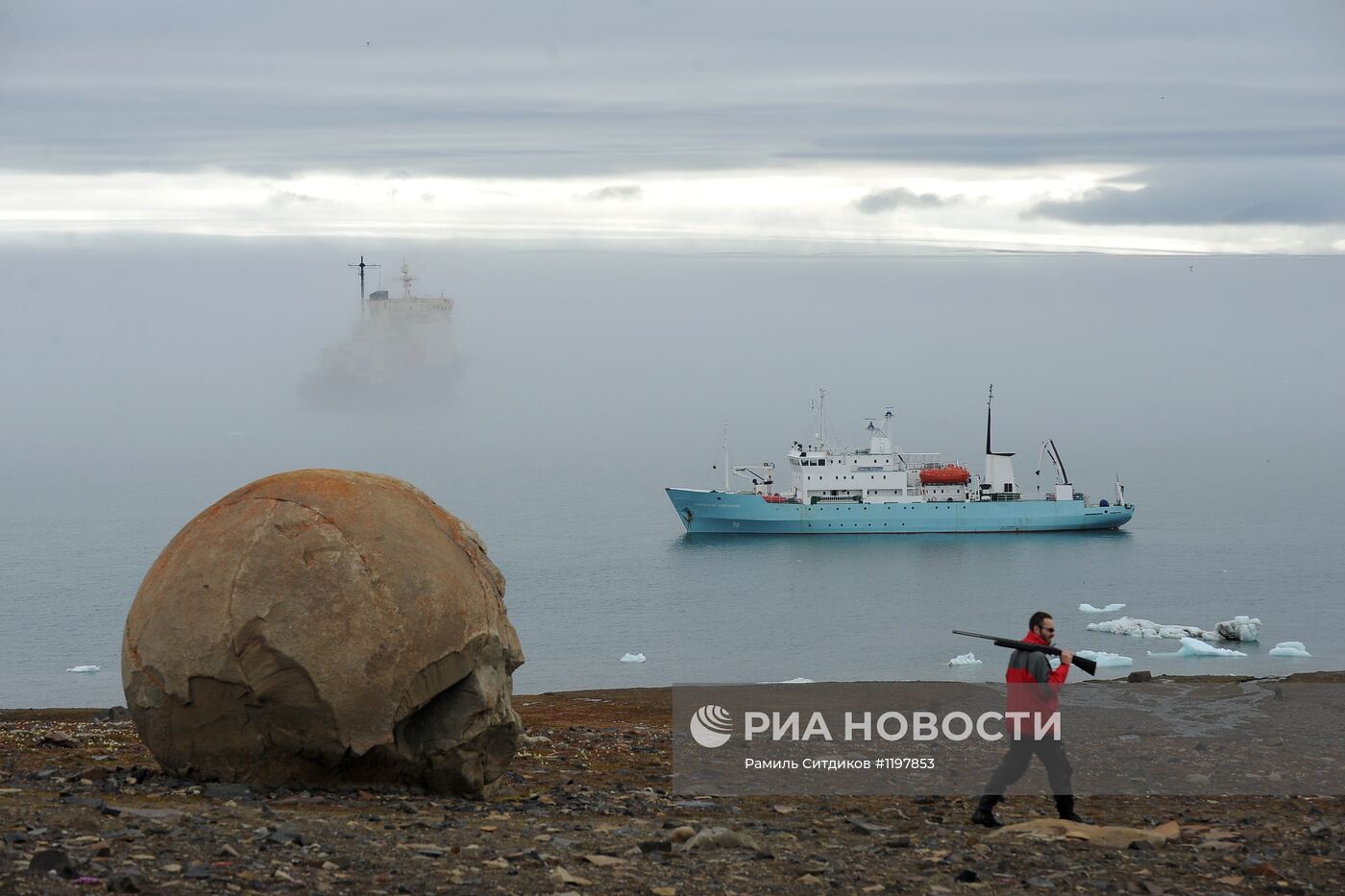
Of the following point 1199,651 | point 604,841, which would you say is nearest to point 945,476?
point 1199,651

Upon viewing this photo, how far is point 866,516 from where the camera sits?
286ft

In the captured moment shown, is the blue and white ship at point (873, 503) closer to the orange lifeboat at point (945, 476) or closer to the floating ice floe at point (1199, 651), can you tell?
the orange lifeboat at point (945, 476)

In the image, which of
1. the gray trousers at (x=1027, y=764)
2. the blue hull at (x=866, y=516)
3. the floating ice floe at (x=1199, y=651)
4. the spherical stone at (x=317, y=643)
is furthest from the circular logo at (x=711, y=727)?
the blue hull at (x=866, y=516)

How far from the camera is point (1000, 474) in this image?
9244cm

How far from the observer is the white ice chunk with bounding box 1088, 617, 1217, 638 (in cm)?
5147

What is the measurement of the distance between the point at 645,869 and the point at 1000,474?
8618cm

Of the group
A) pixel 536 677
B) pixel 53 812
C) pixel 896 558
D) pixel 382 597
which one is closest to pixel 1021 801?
pixel 382 597

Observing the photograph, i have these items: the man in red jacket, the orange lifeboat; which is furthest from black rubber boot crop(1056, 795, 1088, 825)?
the orange lifeboat

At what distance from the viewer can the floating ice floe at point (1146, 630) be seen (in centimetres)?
5147

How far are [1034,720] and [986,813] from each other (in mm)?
895

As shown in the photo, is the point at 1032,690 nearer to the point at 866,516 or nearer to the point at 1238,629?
the point at 1238,629

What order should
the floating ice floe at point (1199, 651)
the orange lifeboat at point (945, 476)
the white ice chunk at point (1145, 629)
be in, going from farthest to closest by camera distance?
the orange lifeboat at point (945, 476) < the white ice chunk at point (1145, 629) < the floating ice floe at point (1199, 651)

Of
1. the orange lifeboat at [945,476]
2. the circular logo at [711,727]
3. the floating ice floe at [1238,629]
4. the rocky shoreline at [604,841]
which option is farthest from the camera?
the orange lifeboat at [945,476]

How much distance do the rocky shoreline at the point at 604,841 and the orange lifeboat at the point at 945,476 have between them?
253ft
